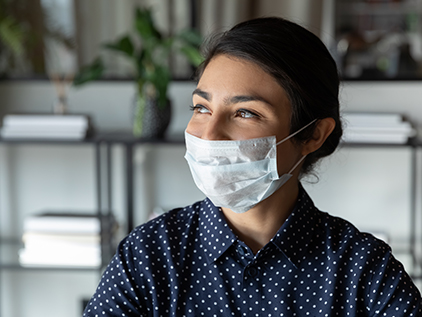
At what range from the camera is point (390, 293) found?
3.35 ft

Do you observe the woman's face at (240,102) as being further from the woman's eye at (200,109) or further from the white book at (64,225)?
the white book at (64,225)

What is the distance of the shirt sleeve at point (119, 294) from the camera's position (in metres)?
1.03

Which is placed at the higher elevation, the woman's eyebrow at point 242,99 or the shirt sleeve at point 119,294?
the woman's eyebrow at point 242,99

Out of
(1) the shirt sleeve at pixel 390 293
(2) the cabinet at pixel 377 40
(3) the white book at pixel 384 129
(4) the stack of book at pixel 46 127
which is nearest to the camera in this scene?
(1) the shirt sleeve at pixel 390 293

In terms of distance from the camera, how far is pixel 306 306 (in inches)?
40.9

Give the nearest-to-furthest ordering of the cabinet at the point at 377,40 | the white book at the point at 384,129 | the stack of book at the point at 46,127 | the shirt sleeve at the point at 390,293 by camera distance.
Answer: the shirt sleeve at the point at 390,293 < the white book at the point at 384,129 < the stack of book at the point at 46,127 < the cabinet at the point at 377,40

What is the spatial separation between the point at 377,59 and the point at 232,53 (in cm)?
134

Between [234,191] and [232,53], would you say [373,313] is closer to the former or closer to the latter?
[234,191]

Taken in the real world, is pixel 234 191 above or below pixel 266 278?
above

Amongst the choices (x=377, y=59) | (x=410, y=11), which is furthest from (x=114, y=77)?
(x=410, y=11)

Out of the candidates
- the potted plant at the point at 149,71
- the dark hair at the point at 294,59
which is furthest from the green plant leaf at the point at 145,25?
the dark hair at the point at 294,59

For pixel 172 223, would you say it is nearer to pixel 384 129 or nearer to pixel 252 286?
pixel 252 286

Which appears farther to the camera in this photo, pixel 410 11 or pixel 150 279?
pixel 410 11

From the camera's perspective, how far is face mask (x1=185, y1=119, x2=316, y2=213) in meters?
1.07
